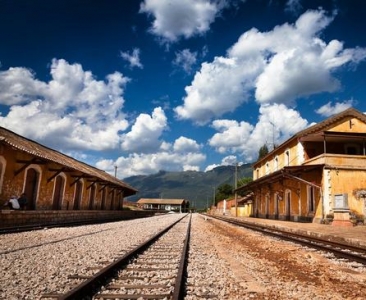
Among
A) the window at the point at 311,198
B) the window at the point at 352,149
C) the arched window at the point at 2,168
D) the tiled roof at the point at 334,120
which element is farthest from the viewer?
the tiled roof at the point at 334,120

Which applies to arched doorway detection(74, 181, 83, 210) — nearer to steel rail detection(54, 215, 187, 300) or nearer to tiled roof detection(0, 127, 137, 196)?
tiled roof detection(0, 127, 137, 196)

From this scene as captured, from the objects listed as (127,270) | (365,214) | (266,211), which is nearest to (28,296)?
(127,270)

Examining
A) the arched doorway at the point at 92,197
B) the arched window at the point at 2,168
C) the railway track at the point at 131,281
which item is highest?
the arched window at the point at 2,168

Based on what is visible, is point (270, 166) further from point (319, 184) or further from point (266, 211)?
point (319, 184)

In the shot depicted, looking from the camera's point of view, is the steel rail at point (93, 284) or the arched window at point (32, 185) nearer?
the steel rail at point (93, 284)

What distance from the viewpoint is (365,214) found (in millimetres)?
20547

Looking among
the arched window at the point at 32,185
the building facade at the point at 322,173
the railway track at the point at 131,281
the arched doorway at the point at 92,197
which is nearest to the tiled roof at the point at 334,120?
the building facade at the point at 322,173

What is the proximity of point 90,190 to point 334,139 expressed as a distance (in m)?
20.4

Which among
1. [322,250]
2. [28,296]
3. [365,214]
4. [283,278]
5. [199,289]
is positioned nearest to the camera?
[28,296]

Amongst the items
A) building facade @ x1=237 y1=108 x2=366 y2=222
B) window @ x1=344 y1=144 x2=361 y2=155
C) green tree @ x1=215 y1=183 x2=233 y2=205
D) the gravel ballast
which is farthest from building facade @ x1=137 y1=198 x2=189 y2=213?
the gravel ballast

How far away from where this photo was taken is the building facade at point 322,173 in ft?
69.1

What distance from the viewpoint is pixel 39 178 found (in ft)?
60.7

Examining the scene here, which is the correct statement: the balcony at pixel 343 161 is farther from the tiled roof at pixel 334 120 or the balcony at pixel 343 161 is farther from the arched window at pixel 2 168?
the arched window at pixel 2 168

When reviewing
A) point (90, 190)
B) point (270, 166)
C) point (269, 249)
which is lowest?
point (269, 249)
